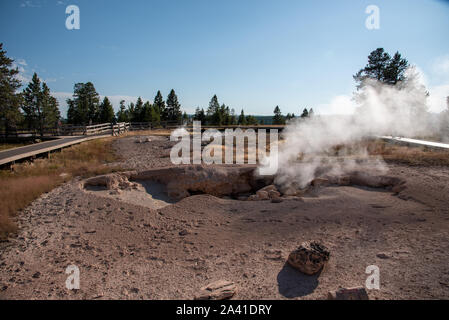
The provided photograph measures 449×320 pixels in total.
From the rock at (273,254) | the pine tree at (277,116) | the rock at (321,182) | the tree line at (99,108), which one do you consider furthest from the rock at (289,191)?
the pine tree at (277,116)

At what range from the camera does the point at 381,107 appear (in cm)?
2067

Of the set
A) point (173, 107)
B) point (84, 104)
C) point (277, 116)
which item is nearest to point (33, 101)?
point (84, 104)

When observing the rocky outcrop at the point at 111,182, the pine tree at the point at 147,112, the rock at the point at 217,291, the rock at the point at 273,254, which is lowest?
the rock at the point at 273,254

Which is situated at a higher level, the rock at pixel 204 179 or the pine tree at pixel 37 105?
the pine tree at pixel 37 105

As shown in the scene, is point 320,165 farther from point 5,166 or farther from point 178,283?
point 5,166

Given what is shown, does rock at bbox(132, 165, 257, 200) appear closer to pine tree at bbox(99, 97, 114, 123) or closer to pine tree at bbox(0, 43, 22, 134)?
pine tree at bbox(0, 43, 22, 134)

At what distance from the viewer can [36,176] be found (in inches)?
347

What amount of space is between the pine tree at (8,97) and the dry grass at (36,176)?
19375 mm

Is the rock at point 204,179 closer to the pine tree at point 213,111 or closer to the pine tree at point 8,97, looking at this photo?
the pine tree at point 8,97

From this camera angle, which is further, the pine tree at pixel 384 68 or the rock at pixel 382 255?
the pine tree at pixel 384 68

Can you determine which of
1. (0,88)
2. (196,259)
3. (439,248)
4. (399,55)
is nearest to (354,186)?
(439,248)

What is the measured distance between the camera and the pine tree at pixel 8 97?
25531 millimetres

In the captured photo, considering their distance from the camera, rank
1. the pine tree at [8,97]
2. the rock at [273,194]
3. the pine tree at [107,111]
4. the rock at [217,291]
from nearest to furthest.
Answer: the rock at [217,291] → the rock at [273,194] → the pine tree at [8,97] → the pine tree at [107,111]
